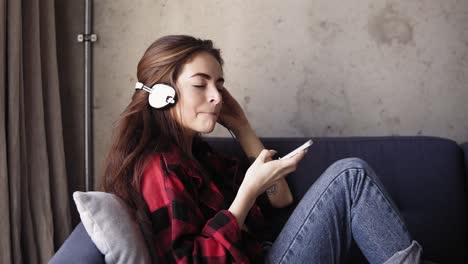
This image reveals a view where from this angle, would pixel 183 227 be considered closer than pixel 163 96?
Yes

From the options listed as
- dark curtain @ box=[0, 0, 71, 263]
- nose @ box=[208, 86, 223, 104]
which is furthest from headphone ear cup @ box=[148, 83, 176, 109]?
dark curtain @ box=[0, 0, 71, 263]

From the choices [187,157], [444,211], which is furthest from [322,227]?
[444,211]

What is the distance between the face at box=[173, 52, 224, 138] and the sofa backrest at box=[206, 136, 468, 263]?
400mm

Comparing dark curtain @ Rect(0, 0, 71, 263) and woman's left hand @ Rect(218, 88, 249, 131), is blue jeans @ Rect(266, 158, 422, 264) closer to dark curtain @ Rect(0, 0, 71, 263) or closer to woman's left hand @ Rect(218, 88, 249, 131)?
woman's left hand @ Rect(218, 88, 249, 131)

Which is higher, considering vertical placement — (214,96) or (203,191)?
(214,96)

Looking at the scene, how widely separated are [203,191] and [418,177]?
2.50 feet

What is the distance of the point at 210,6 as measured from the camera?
6.69 ft

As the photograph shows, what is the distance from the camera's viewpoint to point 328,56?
199 cm

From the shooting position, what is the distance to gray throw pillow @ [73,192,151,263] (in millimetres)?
1129

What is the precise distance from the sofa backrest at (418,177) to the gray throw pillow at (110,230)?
645 millimetres

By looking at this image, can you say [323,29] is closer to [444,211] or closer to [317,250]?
[444,211]

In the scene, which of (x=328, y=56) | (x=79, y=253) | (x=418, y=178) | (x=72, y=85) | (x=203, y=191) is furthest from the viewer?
(x=72, y=85)

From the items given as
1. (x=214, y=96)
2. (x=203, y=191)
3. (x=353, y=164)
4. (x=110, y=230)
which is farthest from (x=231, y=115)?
(x=110, y=230)

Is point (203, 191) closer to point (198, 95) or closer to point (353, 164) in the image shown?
point (198, 95)
